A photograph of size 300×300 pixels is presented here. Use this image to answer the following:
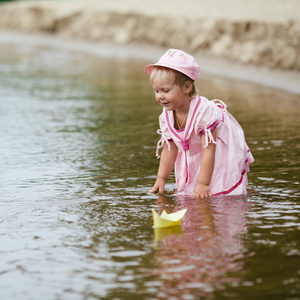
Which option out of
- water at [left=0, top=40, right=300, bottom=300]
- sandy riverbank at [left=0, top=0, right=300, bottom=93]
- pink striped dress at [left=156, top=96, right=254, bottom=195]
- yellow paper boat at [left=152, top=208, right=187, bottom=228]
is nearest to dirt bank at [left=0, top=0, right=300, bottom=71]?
sandy riverbank at [left=0, top=0, right=300, bottom=93]

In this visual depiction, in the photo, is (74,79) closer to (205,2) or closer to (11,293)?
(205,2)

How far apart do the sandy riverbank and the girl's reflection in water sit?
5.32 metres

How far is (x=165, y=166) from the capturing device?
420 centimetres

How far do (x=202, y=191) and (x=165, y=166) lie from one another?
0.34m

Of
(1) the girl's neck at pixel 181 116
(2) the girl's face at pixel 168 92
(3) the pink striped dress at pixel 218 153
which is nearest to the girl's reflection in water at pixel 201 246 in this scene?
(3) the pink striped dress at pixel 218 153

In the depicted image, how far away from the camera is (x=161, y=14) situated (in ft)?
49.8

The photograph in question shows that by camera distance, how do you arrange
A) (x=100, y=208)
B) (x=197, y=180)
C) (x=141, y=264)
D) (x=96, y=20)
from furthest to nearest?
1. (x=96, y=20)
2. (x=197, y=180)
3. (x=100, y=208)
4. (x=141, y=264)

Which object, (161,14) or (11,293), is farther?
(161,14)

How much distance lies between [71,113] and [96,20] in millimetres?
10543

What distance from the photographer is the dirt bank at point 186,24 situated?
1059cm

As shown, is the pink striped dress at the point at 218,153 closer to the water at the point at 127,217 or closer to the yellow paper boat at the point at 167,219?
the water at the point at 127,217

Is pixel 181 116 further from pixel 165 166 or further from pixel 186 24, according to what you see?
pixel 186 24

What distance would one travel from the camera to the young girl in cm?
387

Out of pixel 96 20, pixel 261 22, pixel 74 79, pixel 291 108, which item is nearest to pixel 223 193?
pixel 291 108
